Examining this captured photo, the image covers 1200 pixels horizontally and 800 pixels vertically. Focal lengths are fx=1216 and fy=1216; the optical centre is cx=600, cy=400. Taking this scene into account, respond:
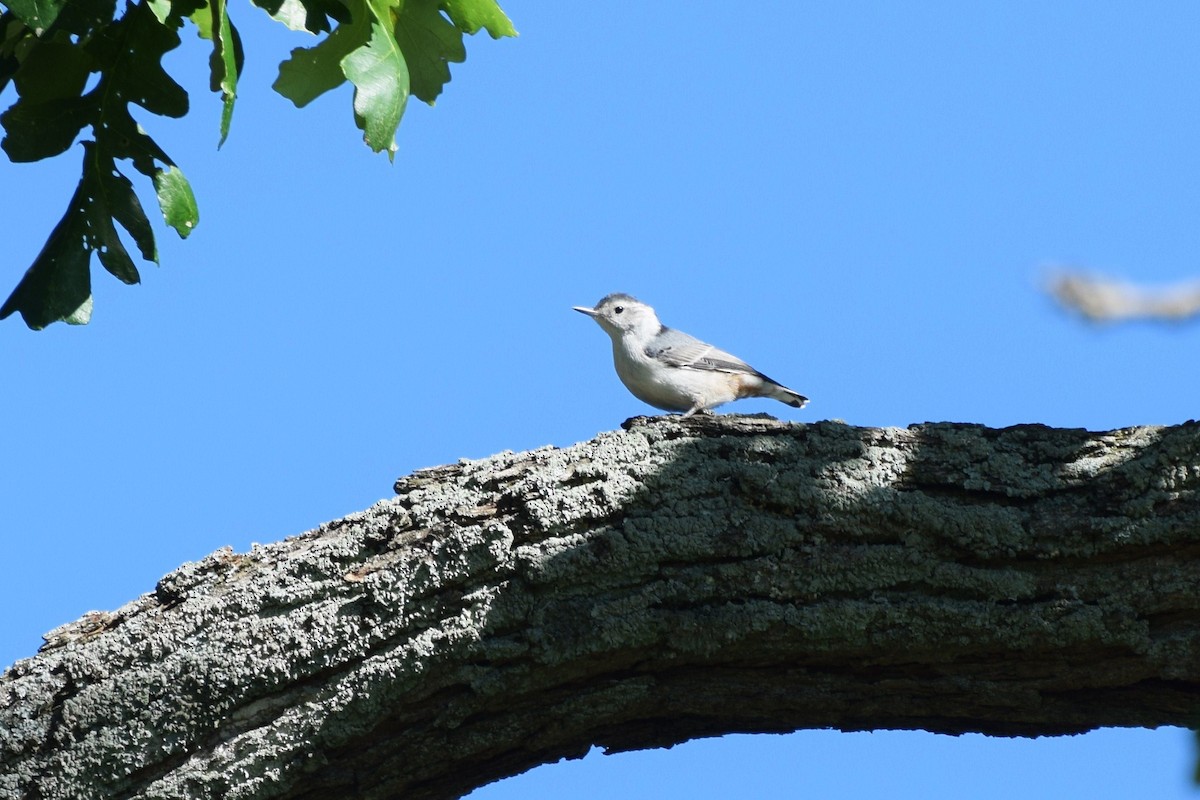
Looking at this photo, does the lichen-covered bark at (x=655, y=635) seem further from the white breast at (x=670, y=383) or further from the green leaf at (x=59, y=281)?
the white breast at (x=670, y=383)

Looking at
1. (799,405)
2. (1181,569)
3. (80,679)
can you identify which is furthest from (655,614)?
(799,405)

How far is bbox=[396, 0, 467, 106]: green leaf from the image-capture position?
10.3ft

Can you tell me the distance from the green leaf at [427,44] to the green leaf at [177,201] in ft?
2.17

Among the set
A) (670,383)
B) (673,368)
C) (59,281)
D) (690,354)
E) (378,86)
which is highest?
(690,354)

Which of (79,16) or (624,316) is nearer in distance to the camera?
(79,16)

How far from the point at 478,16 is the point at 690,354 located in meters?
4.08

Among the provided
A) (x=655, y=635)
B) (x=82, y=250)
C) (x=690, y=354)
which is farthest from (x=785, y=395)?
(x=82, y=250)

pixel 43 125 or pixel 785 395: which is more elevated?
pixel 785 395

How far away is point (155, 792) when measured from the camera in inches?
117

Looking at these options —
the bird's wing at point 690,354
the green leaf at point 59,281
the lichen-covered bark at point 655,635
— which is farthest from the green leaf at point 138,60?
the bird's wing at point 690,354

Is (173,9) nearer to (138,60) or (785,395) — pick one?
(138,60)

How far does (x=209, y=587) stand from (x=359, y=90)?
137cm

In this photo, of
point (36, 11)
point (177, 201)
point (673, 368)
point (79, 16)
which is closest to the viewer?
point (36, 11)

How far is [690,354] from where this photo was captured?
7.09 meters
